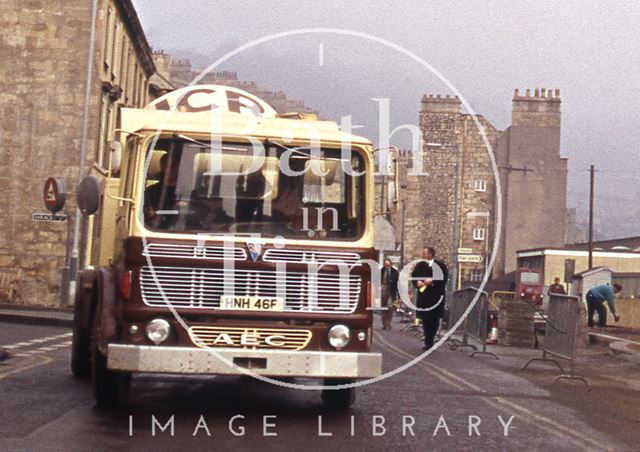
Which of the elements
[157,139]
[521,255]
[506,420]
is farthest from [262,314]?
[521,255]

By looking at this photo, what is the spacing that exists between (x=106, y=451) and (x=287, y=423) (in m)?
2.38

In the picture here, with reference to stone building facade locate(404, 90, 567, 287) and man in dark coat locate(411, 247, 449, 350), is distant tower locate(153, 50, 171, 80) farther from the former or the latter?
man in dark coat locate(411, 247, 449, 350)

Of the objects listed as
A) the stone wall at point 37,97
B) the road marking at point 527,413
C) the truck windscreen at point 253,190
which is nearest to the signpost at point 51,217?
the stone wall at point 37,97

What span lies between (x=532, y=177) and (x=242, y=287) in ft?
227

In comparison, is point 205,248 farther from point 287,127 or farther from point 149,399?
point 149,399

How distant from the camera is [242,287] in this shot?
10.1m

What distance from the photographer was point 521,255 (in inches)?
2872

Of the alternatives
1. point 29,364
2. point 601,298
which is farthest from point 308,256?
point 601,298

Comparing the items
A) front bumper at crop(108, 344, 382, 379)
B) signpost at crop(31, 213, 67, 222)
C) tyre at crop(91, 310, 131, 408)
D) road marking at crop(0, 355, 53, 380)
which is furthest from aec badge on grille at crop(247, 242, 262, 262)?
signpost at crop(31, 213, 67, 222)

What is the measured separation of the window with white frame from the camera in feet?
270

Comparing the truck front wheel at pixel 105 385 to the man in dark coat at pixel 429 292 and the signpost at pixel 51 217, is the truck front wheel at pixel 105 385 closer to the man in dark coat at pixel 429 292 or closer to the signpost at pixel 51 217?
the man in dark coat at pixel 429 292

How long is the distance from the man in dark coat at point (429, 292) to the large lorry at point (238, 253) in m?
10.5

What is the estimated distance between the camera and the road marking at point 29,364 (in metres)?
13.4

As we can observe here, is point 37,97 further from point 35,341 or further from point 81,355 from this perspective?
point 81,355
